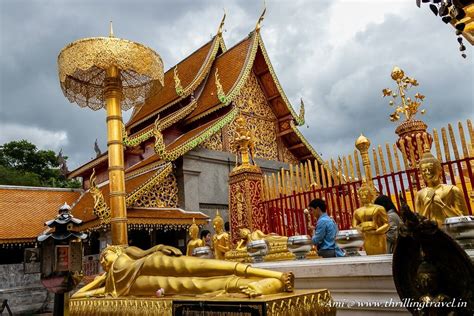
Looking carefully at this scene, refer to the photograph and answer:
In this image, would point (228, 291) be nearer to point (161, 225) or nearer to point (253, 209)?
point (253, 209)

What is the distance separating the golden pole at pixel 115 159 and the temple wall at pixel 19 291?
8248 mm

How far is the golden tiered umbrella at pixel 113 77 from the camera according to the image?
520cm

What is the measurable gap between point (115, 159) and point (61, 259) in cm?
154

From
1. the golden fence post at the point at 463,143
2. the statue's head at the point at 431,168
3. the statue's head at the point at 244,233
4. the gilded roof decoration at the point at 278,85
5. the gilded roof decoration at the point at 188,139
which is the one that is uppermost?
the gilded roof decoration at the point at 278,85

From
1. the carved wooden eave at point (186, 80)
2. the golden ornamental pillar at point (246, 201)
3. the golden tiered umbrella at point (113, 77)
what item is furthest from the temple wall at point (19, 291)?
the golden ornamental pillar at point (246, 201)

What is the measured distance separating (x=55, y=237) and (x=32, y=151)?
2369 cm

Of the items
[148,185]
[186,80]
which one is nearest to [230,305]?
[148,185]

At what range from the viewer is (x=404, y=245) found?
202cm

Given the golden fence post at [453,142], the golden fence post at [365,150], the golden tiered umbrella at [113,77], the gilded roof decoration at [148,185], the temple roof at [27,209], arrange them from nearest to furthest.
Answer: the golden fence post at [453,142]
the golden fence post at [365,150]
the golden tiered umbrella at [113,77]
the gilded roof decoration at [148,185]
the temple roof at [27,209]

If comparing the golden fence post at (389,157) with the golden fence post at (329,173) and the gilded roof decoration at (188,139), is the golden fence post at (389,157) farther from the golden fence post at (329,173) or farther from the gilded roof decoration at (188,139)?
the gilded roof decoration at (188,139)

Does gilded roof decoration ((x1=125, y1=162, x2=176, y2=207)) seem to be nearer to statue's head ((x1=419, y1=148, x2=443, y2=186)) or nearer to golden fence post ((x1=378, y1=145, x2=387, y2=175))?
golden fence post ((x1=378, y1=145, x2=387, y2=175))

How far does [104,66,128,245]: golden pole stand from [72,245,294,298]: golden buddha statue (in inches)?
52.6

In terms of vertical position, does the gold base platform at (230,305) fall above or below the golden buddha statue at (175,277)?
below

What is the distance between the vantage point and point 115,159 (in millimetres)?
5262
